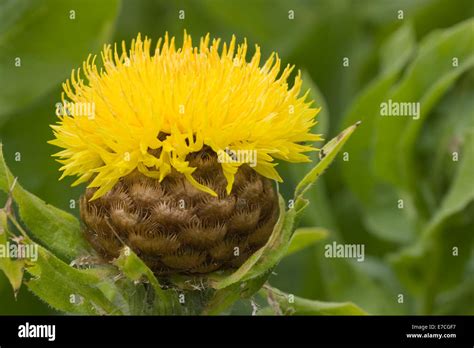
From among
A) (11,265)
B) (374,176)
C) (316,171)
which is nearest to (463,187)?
(374,176)

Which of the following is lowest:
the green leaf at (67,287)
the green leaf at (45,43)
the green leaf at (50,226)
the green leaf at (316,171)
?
the green leaf at (67,287)

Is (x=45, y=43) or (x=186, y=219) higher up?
(x=45, y=43)

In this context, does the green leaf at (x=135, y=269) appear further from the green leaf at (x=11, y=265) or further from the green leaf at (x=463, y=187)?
the green leaf at (x=463, y=187)

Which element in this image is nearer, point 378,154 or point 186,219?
point 186,219

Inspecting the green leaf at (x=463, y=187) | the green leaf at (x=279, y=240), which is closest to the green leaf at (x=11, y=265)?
the green leaf at (x=279, y=240)

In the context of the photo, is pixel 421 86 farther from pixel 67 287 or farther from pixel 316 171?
pixel 67 287
